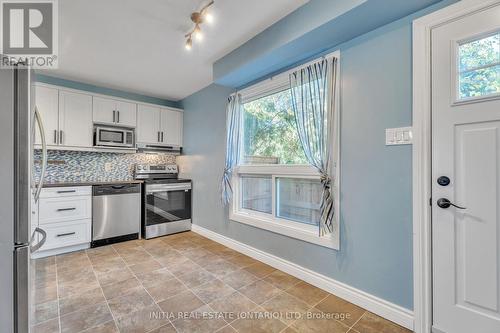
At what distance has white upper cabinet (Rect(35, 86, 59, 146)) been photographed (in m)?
2.97

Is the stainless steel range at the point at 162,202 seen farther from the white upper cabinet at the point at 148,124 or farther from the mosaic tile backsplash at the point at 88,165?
the white upper cabinet at the point at 148,124

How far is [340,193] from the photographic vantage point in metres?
1.99

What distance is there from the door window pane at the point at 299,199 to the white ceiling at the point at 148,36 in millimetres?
1600

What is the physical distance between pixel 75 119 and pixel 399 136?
4.01 metres

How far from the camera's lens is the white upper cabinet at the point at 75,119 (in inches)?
124

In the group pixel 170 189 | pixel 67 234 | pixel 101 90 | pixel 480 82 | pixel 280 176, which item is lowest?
pixel 67 234

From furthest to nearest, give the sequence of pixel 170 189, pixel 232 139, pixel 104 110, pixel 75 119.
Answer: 1. pixel 170 189
2. pixel 104 110
3. pixel 75 119
4. pixel 232 139

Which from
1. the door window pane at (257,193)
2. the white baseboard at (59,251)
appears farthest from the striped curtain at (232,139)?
the white baseboard at (59,251)

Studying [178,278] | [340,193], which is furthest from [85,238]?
[340,193]

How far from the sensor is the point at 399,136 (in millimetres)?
1648

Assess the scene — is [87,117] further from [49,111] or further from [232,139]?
[232,139]

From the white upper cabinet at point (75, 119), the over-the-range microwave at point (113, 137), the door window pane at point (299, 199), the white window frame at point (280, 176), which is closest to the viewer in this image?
the white window frame at point (280, 176)

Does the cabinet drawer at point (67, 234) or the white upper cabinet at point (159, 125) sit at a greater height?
the white upper cabinet at point (159, 125)

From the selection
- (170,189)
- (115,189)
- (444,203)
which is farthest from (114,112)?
(444,203)
